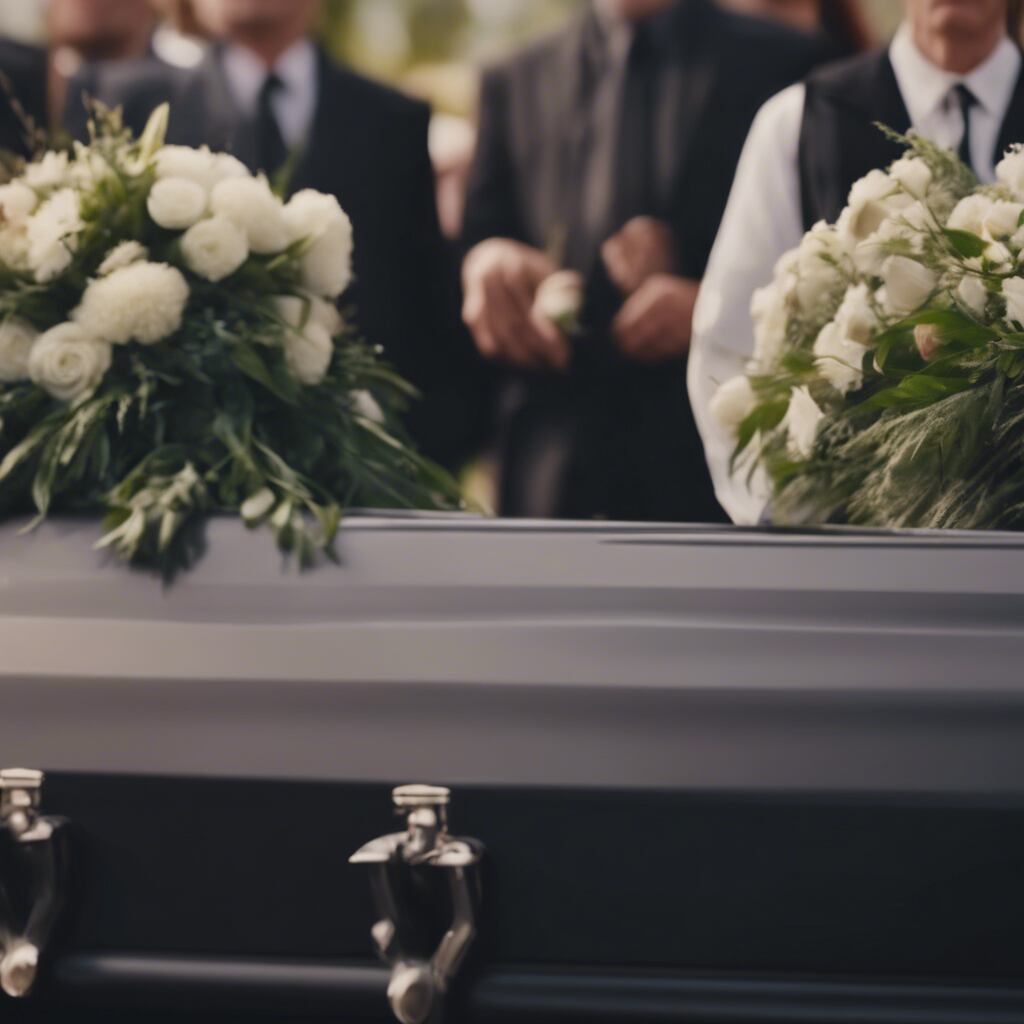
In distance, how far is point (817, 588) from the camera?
1429mm

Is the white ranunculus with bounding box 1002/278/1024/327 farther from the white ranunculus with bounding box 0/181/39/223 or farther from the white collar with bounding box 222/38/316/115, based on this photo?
the white collar with bounding box 222/38/316/115

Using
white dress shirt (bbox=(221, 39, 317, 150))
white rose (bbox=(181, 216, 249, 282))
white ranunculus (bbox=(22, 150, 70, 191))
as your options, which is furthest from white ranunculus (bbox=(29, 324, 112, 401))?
white dress shirt (bbox=(221, 39, 317, 150))

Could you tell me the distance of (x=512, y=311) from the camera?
321cm

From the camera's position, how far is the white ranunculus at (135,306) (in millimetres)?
1886

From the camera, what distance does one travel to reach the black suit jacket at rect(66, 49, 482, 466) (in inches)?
136

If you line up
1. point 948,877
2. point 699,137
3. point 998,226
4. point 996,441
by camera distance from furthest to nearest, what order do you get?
point 699,137 → point 998,226 → point 996,441 → point 948,877

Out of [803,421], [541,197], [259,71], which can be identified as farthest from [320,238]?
[259,71]

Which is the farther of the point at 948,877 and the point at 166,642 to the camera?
the point at 166,642

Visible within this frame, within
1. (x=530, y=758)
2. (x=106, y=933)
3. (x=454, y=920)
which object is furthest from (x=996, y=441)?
(x=106, y=933)

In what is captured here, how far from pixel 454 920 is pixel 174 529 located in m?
0.45

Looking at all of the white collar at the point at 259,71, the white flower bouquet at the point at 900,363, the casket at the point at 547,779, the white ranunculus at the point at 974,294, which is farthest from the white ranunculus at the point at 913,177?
the white collar at the point at 259,71

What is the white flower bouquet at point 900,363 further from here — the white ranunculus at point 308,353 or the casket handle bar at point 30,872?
the casket handle bar at point 30,872

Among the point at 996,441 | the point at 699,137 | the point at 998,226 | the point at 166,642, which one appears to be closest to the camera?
the point at 166,642

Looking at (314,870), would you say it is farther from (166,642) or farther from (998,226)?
(998,226)
